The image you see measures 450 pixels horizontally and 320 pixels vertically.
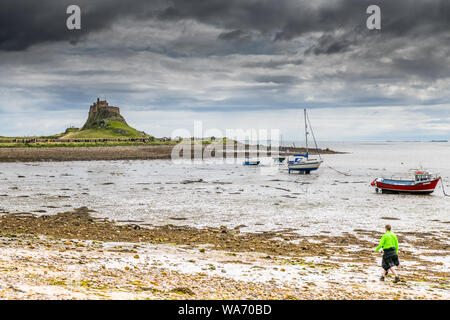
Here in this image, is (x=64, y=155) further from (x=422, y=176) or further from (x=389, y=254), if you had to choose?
(x=389, y=254)

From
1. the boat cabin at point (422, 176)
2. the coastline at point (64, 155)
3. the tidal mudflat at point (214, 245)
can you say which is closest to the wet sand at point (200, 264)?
the tidal mudflat at point (214, 245)

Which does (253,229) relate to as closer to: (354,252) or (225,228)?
(225,228)

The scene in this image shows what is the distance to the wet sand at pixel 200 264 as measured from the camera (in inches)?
442

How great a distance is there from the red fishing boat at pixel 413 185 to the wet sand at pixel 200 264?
25092 millimetres

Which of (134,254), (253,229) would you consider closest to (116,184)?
(253,229)

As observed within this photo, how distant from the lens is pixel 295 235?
23.3 metres

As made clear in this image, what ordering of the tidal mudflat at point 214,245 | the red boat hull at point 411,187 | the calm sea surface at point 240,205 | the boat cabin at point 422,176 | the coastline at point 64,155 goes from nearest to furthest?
the tidal mudflat at point 214,245 → the calm sea surface at point 240,205 → the red boat hull at point 411,187 → the boat cabin at point 422,176 → the coastline at point 64,155

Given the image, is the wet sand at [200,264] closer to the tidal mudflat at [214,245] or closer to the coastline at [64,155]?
the tidal mudflat at [214,245]

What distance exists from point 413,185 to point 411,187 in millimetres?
358

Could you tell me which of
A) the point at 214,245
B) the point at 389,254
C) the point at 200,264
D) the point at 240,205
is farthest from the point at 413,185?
the point at 200,264

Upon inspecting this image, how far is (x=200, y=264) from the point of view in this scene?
606 inches

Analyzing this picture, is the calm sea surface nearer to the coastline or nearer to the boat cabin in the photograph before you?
the boat cabin
